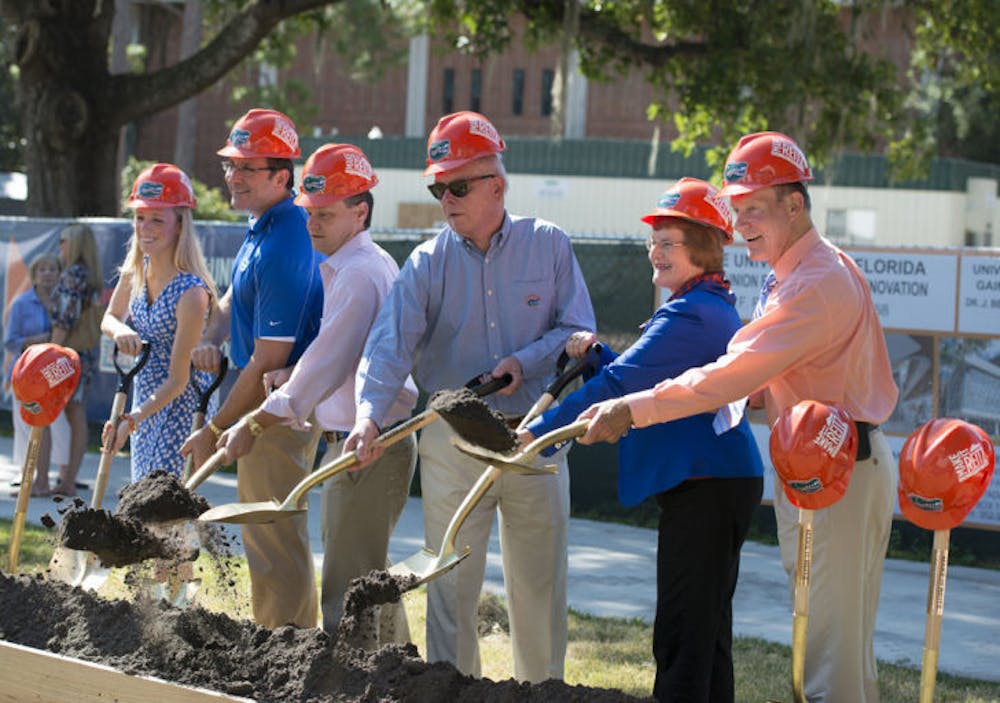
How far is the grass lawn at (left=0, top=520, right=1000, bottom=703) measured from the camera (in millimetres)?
6402

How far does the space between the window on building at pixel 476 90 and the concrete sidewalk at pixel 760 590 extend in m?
44.0

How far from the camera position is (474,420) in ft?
14.5

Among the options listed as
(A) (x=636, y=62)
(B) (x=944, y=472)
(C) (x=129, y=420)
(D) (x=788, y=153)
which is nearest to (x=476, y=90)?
(A) (x=636, y=62)

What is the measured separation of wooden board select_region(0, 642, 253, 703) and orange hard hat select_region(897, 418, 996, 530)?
1.95m

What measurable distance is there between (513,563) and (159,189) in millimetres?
2246

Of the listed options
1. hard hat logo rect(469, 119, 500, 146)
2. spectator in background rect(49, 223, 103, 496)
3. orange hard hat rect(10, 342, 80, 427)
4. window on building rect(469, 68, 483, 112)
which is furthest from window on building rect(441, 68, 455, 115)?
hard hat logo rect(469, 119, 500, 146)

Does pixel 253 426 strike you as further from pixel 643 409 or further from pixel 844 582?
pixel 844 582

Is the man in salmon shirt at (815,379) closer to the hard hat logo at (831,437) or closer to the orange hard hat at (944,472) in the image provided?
the hard hat logo at (831,437)

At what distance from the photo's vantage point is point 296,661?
14.9ft

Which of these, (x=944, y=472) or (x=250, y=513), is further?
(x=250, y=513)

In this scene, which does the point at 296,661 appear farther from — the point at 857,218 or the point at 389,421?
the point at 857,218

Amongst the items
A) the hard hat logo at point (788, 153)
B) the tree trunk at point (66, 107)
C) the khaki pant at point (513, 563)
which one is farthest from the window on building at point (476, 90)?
the hard hat logo at point (788, 153)

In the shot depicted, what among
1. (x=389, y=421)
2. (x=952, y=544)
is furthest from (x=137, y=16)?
(x=389, y=421)

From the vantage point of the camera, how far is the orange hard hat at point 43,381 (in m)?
5.65
